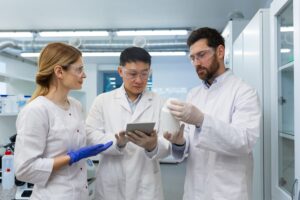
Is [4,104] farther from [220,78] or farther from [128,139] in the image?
[220,78]

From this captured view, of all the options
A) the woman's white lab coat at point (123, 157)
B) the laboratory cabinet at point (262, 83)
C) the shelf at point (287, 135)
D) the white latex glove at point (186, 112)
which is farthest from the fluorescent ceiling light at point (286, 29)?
the woman's white lab coat at point (123, 157)

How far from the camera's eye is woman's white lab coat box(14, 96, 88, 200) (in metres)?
1.18

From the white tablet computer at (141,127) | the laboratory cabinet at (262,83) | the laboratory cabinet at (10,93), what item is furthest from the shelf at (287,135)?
the laboratory cabinet at (10,93)

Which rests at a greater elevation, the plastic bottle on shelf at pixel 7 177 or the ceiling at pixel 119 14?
the ceiling at pixel 119 14

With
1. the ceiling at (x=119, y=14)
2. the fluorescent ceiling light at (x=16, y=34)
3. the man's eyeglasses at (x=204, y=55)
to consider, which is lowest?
the man's eyeglasses at (x=204, y=55)

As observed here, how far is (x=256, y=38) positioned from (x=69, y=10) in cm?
381

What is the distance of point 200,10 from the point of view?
4.74m

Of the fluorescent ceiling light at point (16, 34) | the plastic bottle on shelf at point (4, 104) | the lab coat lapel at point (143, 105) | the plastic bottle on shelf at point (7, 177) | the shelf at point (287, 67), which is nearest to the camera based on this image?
the shelf at point (287, 67)

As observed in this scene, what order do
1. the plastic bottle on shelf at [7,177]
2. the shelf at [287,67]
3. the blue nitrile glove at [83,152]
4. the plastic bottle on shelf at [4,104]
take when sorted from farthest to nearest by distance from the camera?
the plastic bottle on shelf at [4,104], the plastic bottle on shelf at [7,177], the shelf at [287,67], the blue nitrile glove at [83,152]

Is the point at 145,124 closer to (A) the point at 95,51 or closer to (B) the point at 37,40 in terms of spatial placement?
(A) the point at 95,51

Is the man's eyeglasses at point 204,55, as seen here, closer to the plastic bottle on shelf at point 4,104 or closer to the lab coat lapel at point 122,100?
the lab coat lapel at point 122,100

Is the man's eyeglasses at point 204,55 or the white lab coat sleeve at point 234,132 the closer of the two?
the white lab coat sleeve at point 234,132

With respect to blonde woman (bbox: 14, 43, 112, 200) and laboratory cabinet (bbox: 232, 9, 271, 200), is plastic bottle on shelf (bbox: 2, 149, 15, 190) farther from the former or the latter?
laboratory cabinet (bbox: 232, 9, 271, 200)

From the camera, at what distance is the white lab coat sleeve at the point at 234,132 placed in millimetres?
1123
